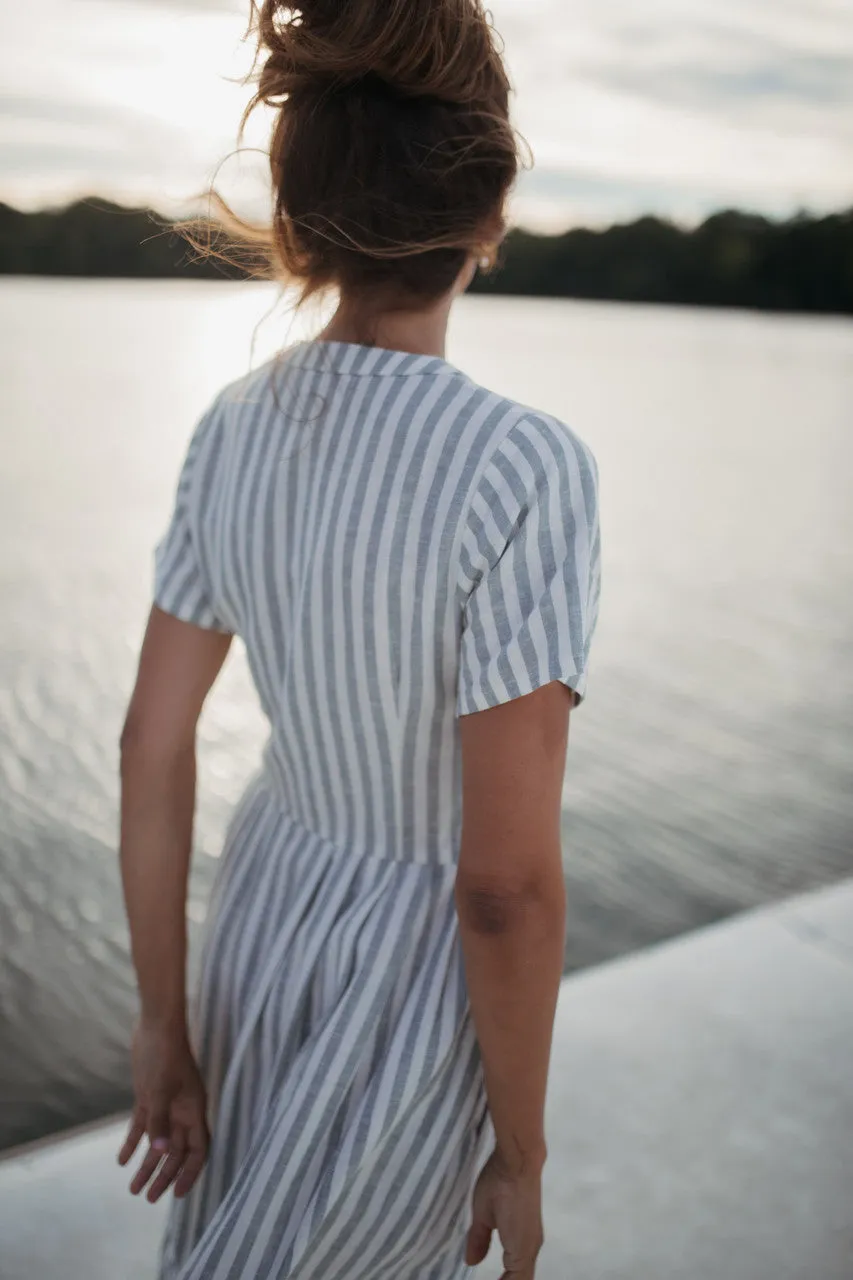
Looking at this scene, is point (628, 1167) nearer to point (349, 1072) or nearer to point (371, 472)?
point (349, 1072)

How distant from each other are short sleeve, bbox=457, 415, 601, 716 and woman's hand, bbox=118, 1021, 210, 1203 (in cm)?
48

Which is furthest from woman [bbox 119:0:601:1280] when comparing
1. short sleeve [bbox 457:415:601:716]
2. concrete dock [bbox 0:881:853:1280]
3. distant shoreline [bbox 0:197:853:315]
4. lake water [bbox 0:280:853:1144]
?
distant shoreline [bbox 0:197:853:315]

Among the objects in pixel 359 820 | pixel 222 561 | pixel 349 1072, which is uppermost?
pixel 222 561

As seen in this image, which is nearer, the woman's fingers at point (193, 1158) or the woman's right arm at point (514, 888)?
the woman's right arm at point (514, 888)

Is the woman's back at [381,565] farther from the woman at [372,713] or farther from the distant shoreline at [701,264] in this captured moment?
the distant shoreline at [701,264]

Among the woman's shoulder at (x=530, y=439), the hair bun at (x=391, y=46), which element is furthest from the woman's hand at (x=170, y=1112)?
the hair bun at (x=391, y=46)

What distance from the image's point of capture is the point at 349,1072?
0.86 metres

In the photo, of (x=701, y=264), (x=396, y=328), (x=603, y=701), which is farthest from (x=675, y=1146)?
(x=701, y=264)

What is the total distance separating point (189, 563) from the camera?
3.17ft

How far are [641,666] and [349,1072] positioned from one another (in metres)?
3.65

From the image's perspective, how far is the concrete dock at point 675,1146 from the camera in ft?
4.98

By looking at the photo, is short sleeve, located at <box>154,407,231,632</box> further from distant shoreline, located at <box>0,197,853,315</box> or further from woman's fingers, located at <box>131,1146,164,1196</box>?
distant shoreline, located at <box>0,197,853,315</box>

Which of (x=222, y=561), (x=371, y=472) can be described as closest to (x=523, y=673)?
(x=371, y=472)

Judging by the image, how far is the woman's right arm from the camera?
757mm
